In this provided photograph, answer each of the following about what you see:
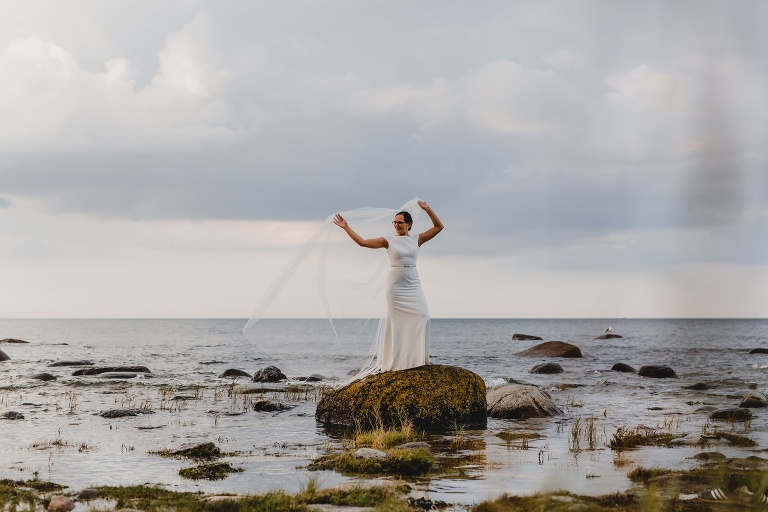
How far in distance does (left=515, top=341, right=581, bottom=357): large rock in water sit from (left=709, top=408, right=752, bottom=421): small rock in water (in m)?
32.5

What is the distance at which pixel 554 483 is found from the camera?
35.7 feet

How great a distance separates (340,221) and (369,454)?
5.95 meters

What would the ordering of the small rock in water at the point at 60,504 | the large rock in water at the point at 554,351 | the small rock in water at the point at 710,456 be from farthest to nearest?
the large rock in water at the point at 554,351, the small rock in water at the point at 710,456, the small rock in water at the point at 60,504

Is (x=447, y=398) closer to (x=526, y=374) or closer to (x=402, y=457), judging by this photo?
(x=402, y=457)

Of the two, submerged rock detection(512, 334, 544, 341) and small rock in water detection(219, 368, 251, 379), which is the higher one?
submerged rock detection(512, 334, 544, 341)

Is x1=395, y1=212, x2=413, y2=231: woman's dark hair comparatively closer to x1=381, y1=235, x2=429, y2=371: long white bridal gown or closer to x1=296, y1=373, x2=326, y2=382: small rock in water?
x1=381, y1=235, x2=429, y2=371: long white bridal gown

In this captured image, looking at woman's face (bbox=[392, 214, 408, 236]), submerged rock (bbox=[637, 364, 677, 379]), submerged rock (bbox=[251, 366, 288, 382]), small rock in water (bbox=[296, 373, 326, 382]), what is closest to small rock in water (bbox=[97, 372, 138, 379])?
submerged rock (bbox=[251, 366, 288, 382])

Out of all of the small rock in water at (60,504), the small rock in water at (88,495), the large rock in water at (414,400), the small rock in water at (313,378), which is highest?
the large rock in water at (414,400)

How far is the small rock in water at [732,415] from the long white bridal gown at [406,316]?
808cm

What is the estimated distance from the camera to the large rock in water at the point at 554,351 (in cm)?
5275

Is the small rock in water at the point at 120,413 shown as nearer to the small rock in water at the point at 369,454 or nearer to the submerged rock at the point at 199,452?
the submerged rock at the point at 199,452

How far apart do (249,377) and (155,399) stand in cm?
1022

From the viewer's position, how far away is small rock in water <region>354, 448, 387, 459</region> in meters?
12.7

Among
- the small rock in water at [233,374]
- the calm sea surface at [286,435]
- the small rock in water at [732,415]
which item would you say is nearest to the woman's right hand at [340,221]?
the calm sea surface at [286,435]
